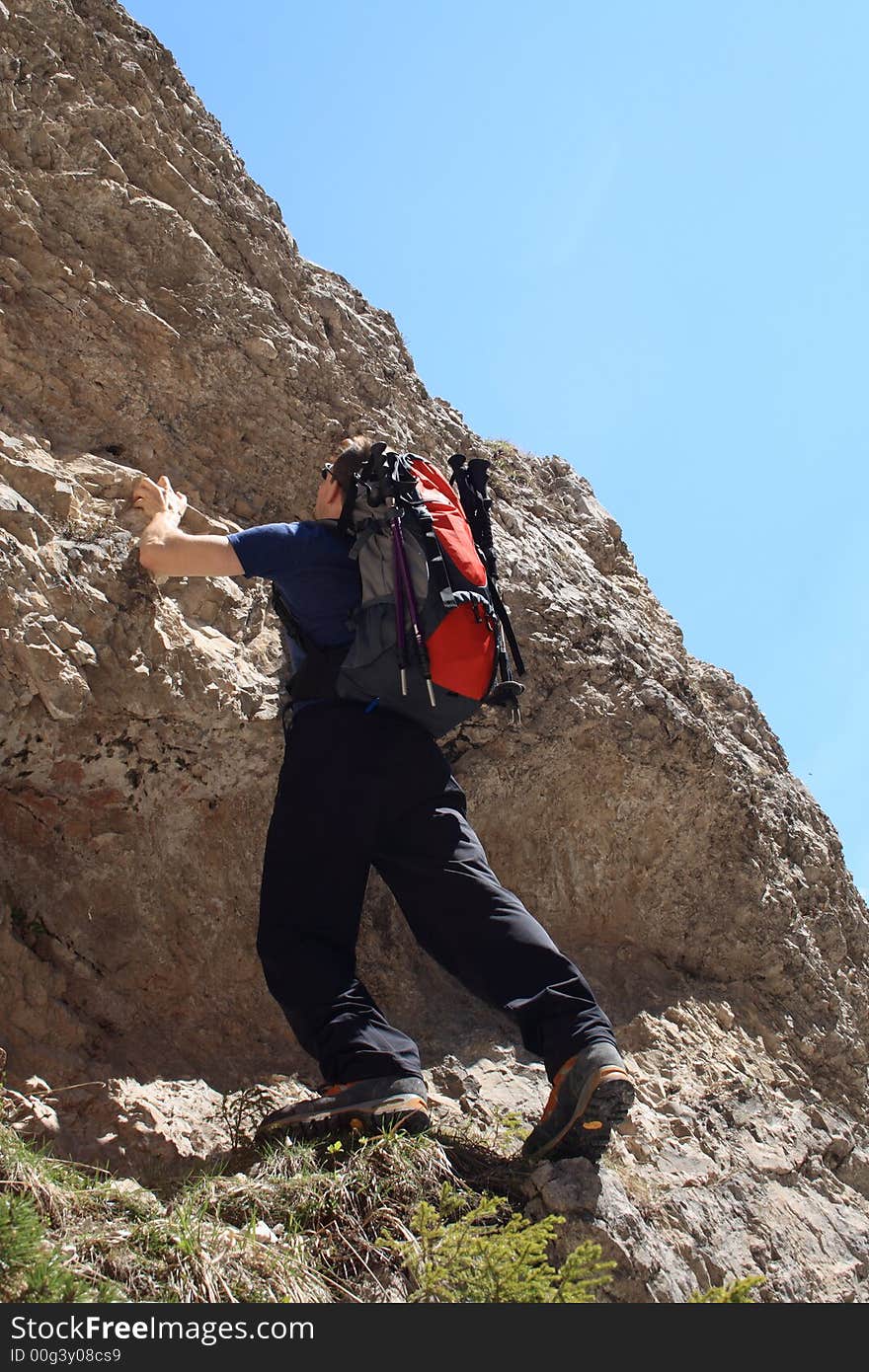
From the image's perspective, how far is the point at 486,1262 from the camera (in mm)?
2908

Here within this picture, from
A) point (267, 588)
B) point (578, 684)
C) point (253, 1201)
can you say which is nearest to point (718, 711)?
point (578, 684)

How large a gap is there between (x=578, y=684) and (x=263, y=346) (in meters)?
2.33

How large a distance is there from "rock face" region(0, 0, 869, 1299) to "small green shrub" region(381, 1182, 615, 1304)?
421 millimetres

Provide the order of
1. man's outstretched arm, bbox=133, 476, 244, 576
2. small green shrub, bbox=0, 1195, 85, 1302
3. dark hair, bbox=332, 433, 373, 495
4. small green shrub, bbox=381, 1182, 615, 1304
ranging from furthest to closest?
dark hair, bbox=332, 433, 373, 495
man's outstretched arm, bbox=133, 476, 244, 576
small green shrub, bbox=381, 1182, 615, 1304
small green shrub, bbox=0, 1195, 85, 1302

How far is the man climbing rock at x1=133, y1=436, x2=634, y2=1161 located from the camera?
3.51m

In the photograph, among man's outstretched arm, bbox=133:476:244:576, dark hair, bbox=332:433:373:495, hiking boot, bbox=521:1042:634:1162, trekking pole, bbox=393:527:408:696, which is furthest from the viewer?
dark hair, bbox=332:433:373:495

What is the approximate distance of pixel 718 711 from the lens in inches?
261

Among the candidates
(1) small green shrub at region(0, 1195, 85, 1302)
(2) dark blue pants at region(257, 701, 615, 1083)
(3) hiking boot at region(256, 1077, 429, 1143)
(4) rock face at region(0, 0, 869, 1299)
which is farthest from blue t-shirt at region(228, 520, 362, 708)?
(1) small green shrub at region(0, 1195, 85, 1302)

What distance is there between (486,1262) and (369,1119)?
67cm

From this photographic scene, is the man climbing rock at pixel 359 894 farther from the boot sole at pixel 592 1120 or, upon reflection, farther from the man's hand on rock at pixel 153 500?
the man's hand on rock at pixel 153 500

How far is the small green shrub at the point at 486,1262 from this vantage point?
285cm

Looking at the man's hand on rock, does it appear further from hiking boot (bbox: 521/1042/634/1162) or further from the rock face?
hiking boot (bbox: 521/1042/634/1162)

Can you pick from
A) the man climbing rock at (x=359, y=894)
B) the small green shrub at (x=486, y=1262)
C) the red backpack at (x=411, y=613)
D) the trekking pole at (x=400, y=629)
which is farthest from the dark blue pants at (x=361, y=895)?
the small green shrub at (x=486, y=1262)

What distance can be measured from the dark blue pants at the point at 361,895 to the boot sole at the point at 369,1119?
10 centimetres
